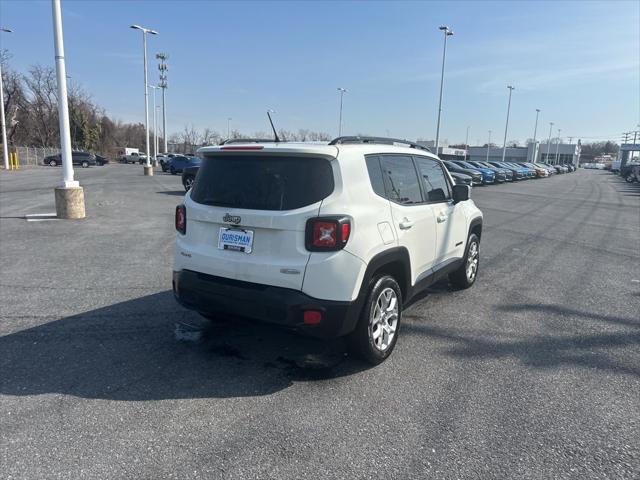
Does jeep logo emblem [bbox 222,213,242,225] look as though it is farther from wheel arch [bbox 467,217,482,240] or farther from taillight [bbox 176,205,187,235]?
wheel arch [bbox 467,217,482,240]

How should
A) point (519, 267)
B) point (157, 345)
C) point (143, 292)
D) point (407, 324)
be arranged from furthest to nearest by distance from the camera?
1. point (519, 267)
2. point (143, 292)
3. point (407, 324)
4. point (157, 345)

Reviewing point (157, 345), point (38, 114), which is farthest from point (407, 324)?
point (38, 114)

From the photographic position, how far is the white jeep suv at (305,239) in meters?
3.39

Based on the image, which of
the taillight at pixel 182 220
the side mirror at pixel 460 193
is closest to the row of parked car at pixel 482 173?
the side mirror at pixel 460 193

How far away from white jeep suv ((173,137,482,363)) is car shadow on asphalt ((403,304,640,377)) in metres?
0.76

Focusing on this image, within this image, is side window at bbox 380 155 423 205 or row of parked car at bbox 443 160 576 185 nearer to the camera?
side window at bbox 380 155 423 205

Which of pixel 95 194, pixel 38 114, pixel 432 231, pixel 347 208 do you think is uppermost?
pixel 38 114

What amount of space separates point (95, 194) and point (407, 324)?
16520 mm

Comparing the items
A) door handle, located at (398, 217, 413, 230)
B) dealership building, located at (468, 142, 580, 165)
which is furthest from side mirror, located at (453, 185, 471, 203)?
dealership building, located at (468, 142, 580, 165)

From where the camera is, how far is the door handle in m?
4.10

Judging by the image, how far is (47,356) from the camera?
4004 millimetres

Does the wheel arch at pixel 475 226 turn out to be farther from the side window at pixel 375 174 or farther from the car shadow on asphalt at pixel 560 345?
the side window at pixel 375 174

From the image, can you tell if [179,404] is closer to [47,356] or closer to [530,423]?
[47,356]

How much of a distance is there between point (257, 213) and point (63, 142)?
942 centimetres
